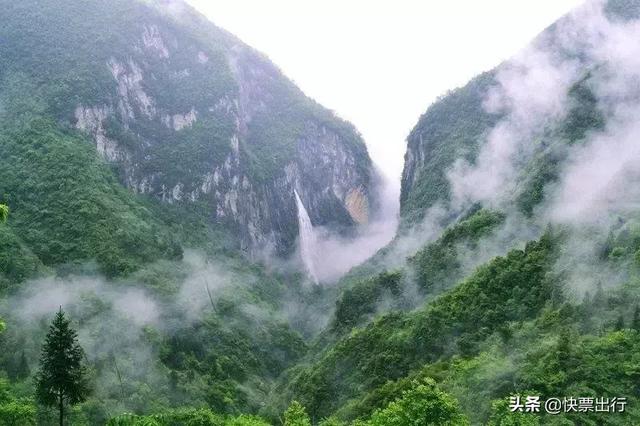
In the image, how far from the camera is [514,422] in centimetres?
4438

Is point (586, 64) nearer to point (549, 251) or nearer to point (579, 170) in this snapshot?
point (579, 170)

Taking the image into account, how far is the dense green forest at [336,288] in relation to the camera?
61.6 meters

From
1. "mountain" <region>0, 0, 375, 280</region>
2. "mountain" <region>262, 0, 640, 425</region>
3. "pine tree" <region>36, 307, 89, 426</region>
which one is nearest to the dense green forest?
"pine tree" <region>36, 307, 89, 426</region>

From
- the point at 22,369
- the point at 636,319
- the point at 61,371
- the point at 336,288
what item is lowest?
the point at 61,371

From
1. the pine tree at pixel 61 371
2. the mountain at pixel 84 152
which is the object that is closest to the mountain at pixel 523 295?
the pine tree at pixel 61 371

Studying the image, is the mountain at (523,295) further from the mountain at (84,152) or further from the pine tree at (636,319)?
the mountain at (84,152)

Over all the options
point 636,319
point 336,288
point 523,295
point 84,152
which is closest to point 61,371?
point 636,319

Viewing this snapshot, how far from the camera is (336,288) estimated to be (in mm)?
199625

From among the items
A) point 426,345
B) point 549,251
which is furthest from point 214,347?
point 549,251

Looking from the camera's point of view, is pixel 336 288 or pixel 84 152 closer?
pixel 84 152

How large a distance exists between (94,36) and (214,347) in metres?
108

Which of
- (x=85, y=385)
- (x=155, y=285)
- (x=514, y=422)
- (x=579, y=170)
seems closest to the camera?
(x=514, y=422)

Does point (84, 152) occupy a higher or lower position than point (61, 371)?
higher

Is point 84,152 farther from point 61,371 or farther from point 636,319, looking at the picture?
point 636,319
